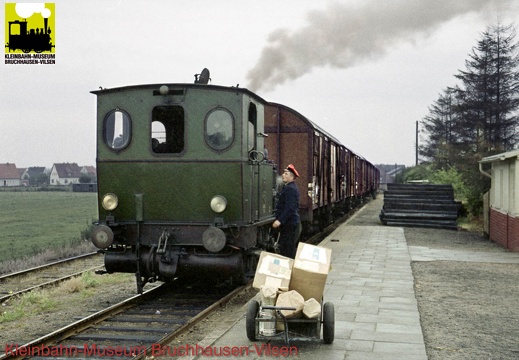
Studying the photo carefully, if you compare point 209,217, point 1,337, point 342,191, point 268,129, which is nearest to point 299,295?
point 209,217

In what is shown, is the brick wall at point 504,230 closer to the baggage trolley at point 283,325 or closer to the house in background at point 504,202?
the house in background at point 504,202

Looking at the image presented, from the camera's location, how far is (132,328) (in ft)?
24.2

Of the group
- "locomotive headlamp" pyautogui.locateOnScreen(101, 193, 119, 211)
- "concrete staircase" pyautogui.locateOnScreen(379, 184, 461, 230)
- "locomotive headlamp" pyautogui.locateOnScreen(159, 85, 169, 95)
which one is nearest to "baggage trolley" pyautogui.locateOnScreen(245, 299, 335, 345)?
"locomotive headlamp" pyautogui.locateOnScreen(101, 193, 119, 211)

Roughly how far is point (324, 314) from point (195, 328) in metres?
2.09

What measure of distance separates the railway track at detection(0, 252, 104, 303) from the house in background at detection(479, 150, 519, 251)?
32.7ft

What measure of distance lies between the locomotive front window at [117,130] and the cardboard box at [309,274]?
3.65 m

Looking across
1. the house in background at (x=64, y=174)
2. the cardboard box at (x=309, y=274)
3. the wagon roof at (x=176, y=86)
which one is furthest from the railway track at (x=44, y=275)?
the house in background at (x=64, y=174)

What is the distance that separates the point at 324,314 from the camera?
621 centimetres

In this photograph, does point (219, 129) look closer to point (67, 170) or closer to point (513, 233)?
point (513, 233)

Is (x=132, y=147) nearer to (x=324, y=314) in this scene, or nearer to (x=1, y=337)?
(x=1, y=337)

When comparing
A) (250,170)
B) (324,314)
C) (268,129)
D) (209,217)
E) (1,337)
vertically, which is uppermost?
(268,129)

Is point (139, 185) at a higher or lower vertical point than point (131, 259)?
higher

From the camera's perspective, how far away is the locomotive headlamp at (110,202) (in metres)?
8.62

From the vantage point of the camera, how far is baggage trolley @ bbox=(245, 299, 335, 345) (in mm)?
6125
